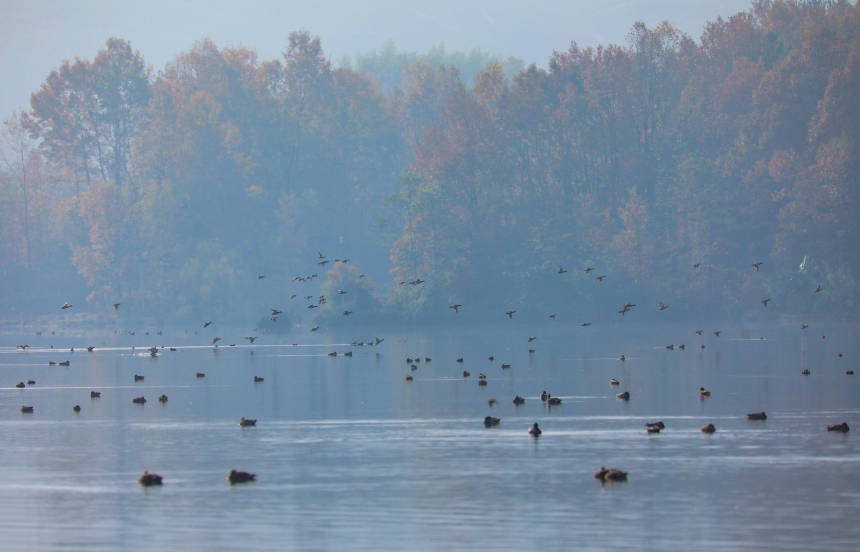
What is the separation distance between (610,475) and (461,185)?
9648cm

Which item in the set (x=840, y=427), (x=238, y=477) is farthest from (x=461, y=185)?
(x=238, y=477)

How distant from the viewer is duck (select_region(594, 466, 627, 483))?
28062 millimetres

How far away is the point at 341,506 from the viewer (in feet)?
87.4

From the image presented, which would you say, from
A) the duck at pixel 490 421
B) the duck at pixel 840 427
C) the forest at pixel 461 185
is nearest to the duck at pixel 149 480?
the duck at pixel 490 421

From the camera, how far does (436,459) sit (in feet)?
107

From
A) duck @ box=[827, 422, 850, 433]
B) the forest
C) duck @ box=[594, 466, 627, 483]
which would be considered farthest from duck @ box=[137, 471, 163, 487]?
the forest

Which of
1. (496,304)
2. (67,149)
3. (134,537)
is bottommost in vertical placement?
→ (134,537)

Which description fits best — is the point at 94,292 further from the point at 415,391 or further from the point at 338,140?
the point at 415,391

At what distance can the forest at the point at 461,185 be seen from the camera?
110 meters

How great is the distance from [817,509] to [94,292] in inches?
4587

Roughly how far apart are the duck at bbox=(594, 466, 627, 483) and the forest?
79.3 meters

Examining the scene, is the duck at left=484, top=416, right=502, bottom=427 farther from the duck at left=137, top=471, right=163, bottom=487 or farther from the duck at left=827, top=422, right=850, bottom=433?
the duck at left=137, top=471, right=163, bottom=487

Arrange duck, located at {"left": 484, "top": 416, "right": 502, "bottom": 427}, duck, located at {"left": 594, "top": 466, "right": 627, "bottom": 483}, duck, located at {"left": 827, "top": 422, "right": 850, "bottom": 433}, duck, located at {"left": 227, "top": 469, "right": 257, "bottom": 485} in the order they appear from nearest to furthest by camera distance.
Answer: duck, located at {"left": 594, "top": 466, "right": 627, "bottom": 483} → duck, located at {"left": 227, "top": 469, "right": 257, "bottom": 485} → duck, located at {"left": 827, "top": 422, "right": 850, "bottom": 433} → duck, located at {"left": 484, "top": 416, "right": 502, "bottom": 427}

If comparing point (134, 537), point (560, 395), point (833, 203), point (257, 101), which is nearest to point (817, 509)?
point (134, 537)
